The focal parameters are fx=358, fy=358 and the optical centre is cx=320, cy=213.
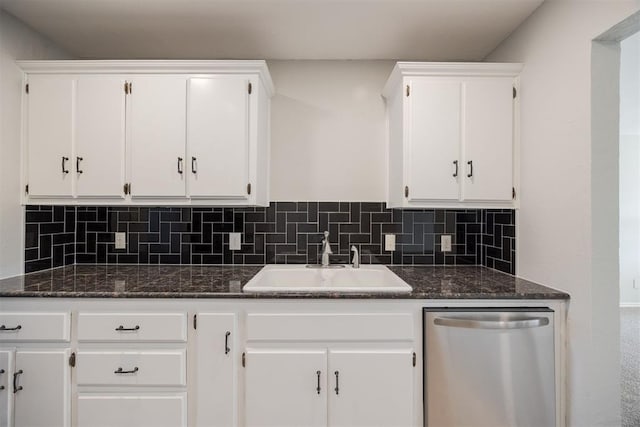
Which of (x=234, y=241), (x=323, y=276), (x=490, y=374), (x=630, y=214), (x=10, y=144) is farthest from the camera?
(x=630, y=214)

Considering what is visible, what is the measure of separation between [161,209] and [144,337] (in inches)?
40.7

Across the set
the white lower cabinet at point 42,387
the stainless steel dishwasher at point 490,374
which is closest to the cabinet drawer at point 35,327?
the white lower cabinet at point 42,387

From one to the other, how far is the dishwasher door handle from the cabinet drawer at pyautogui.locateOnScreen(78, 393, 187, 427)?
1289 mm

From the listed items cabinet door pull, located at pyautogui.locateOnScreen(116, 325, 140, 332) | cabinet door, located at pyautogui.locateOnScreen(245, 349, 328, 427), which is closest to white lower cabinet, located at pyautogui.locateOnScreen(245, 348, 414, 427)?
cabinet door, located at pyautogui.locateOnScreen(245, 349, 328, 427)

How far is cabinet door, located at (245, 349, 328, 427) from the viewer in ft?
5.53

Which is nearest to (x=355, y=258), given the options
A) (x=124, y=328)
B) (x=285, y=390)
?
(x=285, y=390)

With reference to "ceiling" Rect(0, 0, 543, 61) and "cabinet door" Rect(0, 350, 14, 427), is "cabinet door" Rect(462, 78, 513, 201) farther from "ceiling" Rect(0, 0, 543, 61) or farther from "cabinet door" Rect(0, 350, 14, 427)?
"cabinet door" Rect(0, 350, 14, 427)

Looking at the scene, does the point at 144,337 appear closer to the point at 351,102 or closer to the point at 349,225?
the point at 349,225

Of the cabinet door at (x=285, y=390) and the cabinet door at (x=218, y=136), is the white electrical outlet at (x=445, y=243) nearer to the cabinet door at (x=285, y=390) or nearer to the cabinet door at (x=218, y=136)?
the cabinet door at (x=285, y=390)

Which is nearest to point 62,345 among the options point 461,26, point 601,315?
point 601,315

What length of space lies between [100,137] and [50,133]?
0.96 ft

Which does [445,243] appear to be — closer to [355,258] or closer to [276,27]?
[355,258]

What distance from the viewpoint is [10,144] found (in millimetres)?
2023

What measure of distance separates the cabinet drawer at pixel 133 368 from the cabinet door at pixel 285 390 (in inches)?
13.3
